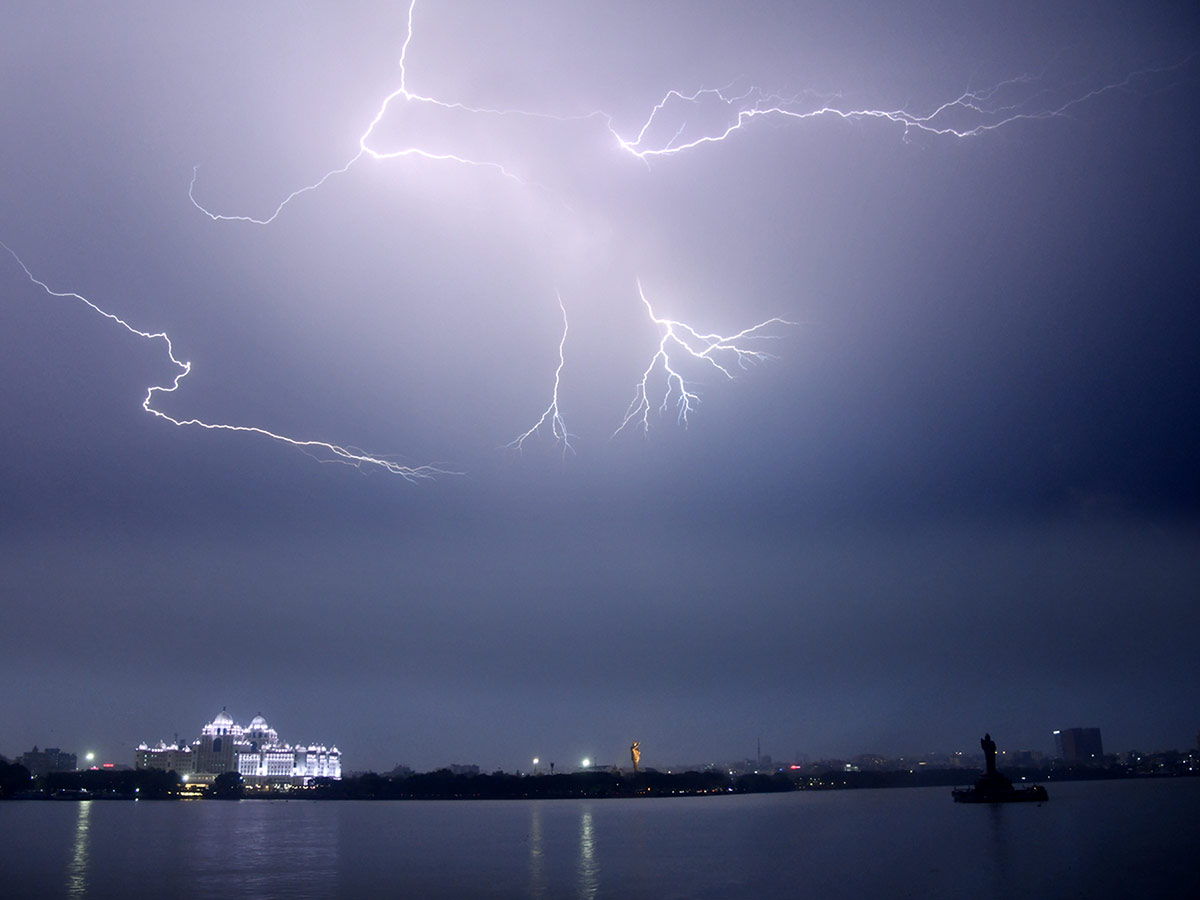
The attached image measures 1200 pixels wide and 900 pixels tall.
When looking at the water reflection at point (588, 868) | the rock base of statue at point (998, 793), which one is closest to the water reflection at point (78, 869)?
the water reflection at point (588, 868)

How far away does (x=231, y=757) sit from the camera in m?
185

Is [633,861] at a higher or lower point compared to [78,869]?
lower

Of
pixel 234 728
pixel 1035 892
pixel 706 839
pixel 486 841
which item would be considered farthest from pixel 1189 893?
pixel 234 728

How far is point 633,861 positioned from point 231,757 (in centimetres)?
17416

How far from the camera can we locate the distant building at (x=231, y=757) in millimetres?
183500

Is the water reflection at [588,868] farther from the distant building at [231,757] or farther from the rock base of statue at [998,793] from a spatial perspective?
the distant building at [231,757]

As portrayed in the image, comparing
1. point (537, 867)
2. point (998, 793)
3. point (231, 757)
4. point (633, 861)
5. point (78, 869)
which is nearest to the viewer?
point (78, 869)

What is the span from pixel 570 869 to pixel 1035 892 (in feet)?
50.0

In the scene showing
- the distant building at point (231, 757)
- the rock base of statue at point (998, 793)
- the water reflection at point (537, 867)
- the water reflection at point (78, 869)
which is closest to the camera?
the water reflection at point (537, 867)

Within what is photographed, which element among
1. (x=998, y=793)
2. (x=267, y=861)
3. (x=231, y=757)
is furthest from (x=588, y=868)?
(x=231, y=757)

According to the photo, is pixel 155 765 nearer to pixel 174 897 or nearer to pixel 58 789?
pixel 58 789

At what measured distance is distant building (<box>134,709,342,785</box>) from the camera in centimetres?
18350

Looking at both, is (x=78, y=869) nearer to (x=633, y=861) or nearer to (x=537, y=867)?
(x=537, y=867)

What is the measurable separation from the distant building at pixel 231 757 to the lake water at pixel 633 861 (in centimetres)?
13653
